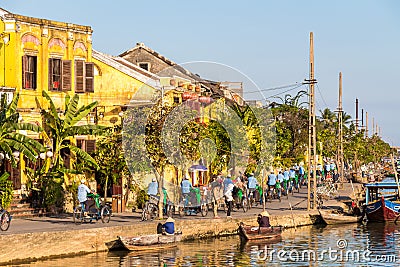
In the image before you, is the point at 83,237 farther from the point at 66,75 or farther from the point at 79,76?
the point at 79,76

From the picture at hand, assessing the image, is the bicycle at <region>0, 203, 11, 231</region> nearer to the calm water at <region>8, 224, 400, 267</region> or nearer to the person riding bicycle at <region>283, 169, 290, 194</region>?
the calm water at <region>8, 224, 400, 267</region>

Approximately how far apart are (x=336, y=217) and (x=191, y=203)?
8105 millimetres

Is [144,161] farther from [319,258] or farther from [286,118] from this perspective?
[286,118]

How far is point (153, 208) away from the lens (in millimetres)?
39281

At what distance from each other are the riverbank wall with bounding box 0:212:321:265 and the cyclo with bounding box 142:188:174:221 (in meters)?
1.20

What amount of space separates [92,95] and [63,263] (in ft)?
51.7

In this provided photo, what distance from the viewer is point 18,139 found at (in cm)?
3778

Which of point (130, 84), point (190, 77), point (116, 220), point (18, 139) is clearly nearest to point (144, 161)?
point (116, 220)

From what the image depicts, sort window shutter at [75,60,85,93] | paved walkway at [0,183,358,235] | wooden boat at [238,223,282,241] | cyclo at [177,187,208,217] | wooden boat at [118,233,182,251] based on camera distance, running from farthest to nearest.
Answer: window shutter at [75,60,85,93] < cyclo at [177,187,208,217] < wooden boat at [238,223,282,241] < paved walkway at [0,183,358,235] < wooden boat at [118,233,182,251]

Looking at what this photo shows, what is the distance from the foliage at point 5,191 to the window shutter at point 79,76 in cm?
752

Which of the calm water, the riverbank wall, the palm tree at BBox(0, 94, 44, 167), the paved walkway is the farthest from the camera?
the palm tree at BBox(0, 94, 44, 167)

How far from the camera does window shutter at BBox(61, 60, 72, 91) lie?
142ft

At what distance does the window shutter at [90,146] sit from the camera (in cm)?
4413

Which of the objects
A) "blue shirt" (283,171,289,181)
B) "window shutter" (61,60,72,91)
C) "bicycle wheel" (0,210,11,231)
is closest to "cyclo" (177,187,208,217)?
"window shutter" (61,60,72,91)
